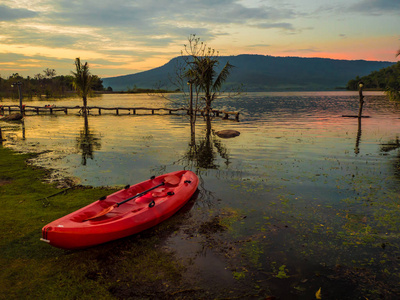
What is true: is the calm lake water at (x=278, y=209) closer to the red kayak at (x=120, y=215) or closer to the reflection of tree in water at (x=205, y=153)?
the reflection of tree in water at (x=205, y=153)

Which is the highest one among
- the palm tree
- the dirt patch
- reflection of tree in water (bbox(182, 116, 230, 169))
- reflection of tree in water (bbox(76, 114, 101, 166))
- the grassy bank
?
the palm tree

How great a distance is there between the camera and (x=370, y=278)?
22.0ft

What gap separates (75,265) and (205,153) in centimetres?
1415

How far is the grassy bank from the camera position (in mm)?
6215

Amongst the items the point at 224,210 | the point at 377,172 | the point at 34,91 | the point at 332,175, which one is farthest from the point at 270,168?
the point at 34,91

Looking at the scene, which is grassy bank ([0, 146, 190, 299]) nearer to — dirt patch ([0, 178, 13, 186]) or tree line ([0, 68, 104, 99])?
dirt patch ([0, 178, 13, 186])

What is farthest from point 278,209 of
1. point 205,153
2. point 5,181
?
point 5,181

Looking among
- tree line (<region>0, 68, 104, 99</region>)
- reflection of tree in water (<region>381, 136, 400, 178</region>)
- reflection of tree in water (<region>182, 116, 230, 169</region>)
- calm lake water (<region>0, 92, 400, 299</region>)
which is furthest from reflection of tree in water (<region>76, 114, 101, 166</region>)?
tree line (<region>0, 68, 104, 99</region>)

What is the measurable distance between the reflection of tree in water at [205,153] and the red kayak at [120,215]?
502cm

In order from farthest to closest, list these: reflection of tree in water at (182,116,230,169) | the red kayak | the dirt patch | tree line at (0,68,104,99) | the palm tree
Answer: tree line at (0,68,104,99) → the palm tree → reflection of tree in water at (182,116,230,169) → the dirt patch → the red kayak

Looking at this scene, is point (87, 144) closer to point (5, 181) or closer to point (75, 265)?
point (5, 181)

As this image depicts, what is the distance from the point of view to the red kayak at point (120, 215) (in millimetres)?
7410

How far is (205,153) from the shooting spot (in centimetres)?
2064

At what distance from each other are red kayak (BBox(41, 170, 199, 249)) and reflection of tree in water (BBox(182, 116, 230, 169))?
5.02 meters
